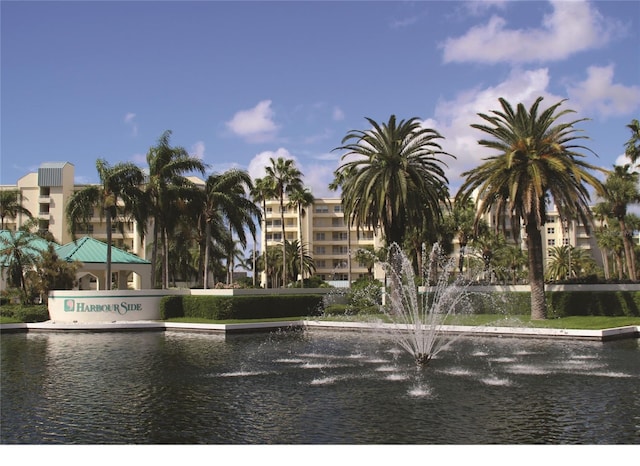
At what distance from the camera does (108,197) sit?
151ft

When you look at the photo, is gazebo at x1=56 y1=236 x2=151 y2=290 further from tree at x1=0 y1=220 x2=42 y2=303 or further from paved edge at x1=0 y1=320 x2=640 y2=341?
paved edge at x1=0 y1=320 x2=640 y2=341

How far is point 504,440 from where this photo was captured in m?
12.3

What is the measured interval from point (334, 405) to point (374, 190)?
2956 cm

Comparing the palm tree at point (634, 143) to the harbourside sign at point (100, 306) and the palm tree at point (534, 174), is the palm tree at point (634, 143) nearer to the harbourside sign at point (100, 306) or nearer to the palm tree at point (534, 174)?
the palm tree at point (534, 174)

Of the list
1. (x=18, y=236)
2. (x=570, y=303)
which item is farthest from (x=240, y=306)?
(x=570, y=303)

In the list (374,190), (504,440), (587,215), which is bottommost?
(504,440)

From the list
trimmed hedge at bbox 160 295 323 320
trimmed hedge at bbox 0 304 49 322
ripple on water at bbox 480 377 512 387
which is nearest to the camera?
ripple on water at bbox 480 377 512 387

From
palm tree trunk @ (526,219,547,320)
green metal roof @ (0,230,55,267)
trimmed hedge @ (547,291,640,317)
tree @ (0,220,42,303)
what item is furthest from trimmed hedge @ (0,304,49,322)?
trimmed hedge @ (547,291,640,317)

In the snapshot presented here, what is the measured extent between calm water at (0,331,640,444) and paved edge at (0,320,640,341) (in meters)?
2.45

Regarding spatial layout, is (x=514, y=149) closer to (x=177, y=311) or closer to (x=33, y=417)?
(x=177, y=311)

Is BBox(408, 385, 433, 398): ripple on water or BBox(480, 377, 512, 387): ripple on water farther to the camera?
BBox(480, 377, 512, 387): ripple on water

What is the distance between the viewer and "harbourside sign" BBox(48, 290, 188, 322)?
42.8 meters
